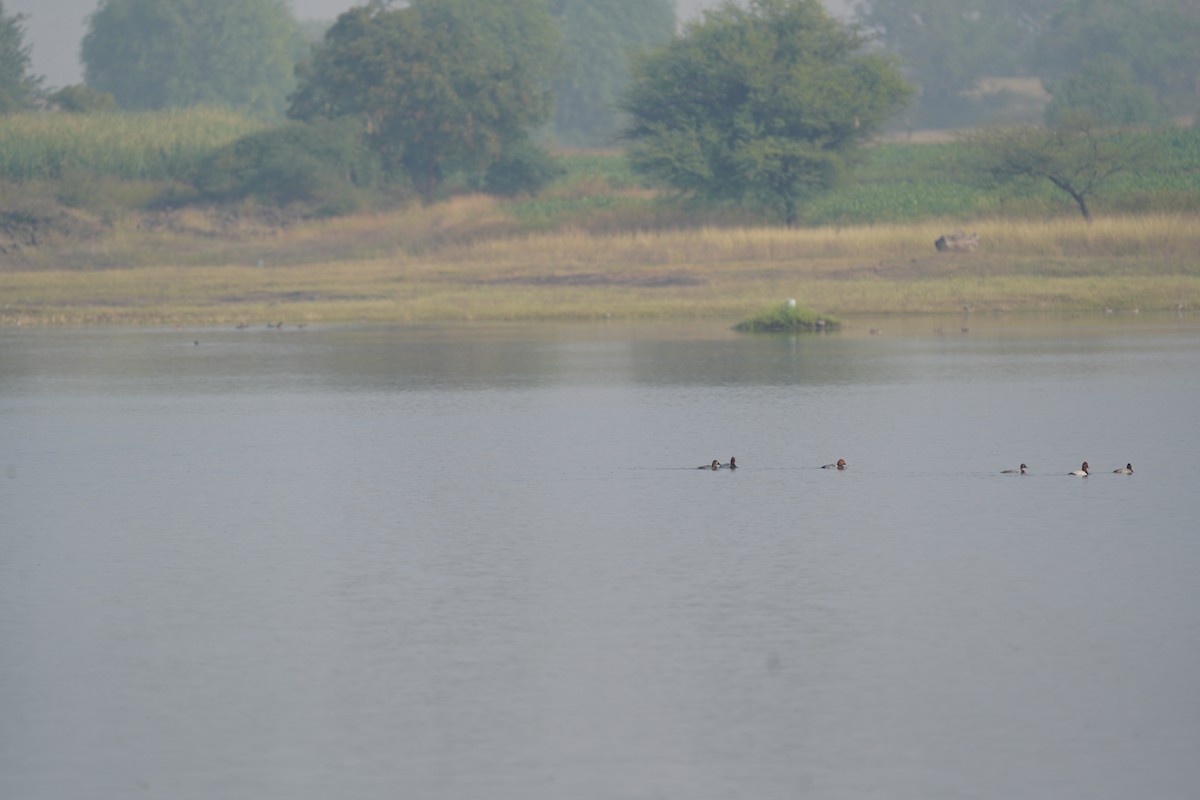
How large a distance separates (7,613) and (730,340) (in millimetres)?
23726

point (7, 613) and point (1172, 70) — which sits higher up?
point (1172, 70)

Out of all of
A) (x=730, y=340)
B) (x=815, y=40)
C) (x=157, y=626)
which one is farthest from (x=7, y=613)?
(x=815, y=40)

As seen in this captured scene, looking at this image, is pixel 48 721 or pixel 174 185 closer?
pixel 48 721

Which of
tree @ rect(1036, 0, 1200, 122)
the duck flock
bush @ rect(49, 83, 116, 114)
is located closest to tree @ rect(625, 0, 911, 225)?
bush @ rect(49, 83, 116, 114)

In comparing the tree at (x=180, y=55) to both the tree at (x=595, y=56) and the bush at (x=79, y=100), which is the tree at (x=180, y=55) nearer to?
the tree at (x=595, y=56)

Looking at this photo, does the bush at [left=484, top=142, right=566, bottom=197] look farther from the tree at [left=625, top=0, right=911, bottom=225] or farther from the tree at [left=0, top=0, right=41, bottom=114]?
the tree at [left=0, top=0, right=41, bottom=114]

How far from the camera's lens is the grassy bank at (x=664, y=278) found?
137ft

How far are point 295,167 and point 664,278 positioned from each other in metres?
20.8

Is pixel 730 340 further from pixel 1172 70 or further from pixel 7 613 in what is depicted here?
pixel 1172 70

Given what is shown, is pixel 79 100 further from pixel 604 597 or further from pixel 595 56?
pixel 604 597

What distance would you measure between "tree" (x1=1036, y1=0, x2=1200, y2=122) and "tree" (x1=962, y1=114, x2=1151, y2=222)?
166 feet

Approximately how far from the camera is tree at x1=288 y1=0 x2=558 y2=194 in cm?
6625

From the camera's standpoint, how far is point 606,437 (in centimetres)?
2100

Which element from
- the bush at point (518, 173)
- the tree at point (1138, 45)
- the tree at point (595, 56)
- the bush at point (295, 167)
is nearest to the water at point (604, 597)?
the bush at point (295, 167)
